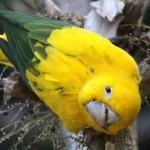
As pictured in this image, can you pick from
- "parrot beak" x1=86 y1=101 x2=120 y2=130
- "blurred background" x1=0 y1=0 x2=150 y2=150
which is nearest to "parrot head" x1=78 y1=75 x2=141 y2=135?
"parrot beak" x1=86 y1=101 x2=120 y2=130

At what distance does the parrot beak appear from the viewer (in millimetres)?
919

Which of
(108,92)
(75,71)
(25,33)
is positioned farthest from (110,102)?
(25,33)

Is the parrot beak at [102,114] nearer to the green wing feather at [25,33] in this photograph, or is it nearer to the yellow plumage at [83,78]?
the yellow plumage at [83,78]

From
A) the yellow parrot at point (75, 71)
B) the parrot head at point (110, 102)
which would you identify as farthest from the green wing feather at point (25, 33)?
the parrot head at point (110, 102)

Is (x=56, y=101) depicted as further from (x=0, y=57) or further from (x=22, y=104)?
(x=0, y=57)

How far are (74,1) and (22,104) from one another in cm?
31

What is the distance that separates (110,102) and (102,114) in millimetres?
29

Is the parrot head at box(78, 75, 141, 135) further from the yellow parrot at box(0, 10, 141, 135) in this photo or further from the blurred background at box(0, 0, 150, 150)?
the blurred background at box(0, 0, 150, 150)

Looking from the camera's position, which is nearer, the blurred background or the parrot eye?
the parrot eye

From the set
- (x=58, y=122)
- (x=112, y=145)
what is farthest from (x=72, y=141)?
(x=112, y=145)

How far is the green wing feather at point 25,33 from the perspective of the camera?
1.12 m

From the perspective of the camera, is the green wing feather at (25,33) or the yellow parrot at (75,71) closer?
the yellow parrot at (75,71)

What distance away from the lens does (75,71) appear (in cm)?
102

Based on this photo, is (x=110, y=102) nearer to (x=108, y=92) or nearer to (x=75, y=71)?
(x=108, y=92)
